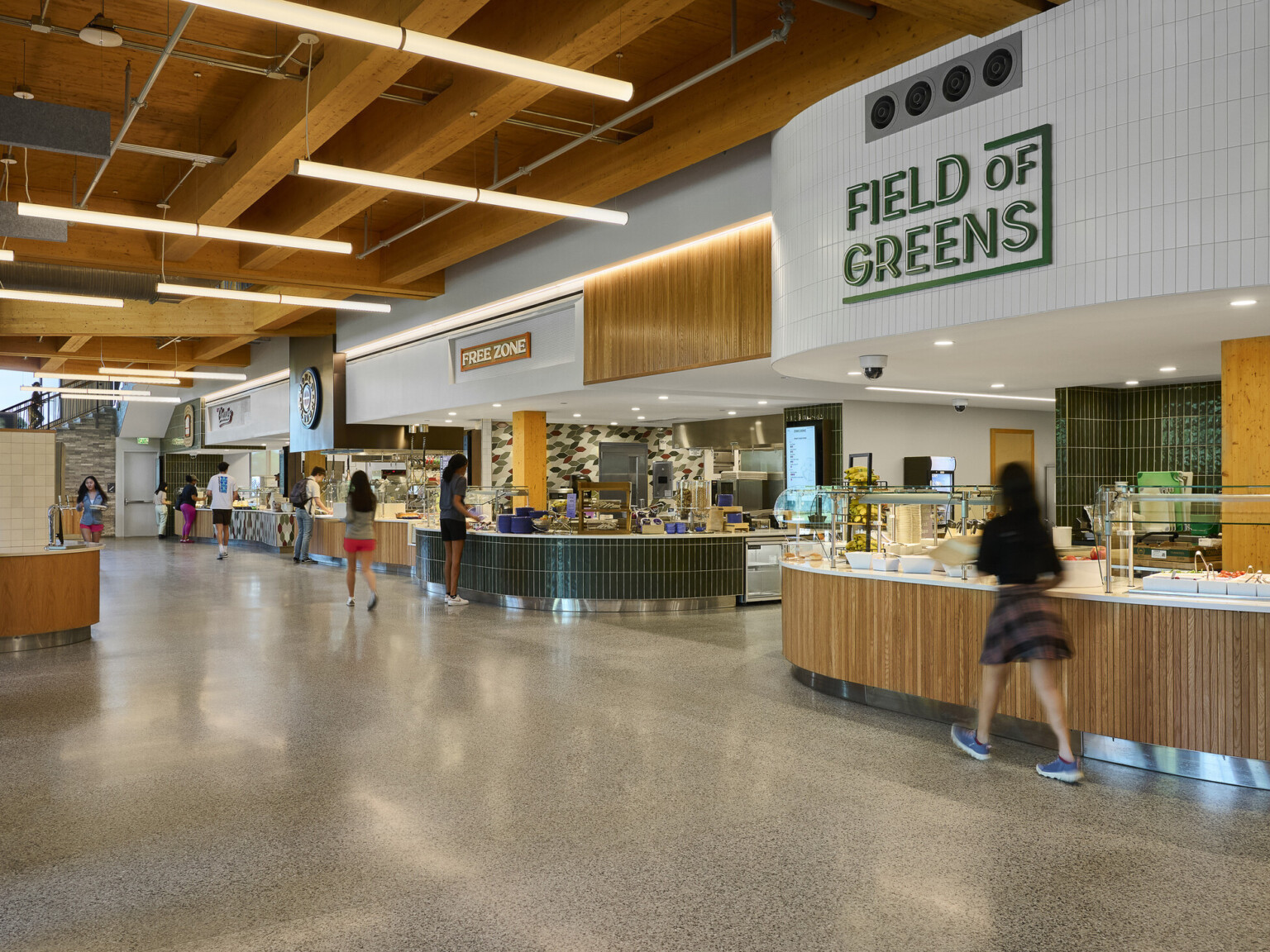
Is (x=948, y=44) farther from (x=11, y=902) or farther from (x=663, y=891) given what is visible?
(x=11, y=902)

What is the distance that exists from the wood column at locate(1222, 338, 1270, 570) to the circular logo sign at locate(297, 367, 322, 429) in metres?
14.7

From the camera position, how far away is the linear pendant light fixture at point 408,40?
175 inches

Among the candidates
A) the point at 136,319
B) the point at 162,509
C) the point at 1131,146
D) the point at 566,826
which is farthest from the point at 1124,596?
the point at 162,509

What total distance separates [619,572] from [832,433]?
3.86 metres

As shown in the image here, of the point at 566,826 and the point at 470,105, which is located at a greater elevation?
the point at 470,105

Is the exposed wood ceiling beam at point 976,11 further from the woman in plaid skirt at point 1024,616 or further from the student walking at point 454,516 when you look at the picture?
the student walking at point 454,516

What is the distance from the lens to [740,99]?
23.6ft

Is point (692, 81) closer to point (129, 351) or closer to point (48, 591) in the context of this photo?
point (48, 591)

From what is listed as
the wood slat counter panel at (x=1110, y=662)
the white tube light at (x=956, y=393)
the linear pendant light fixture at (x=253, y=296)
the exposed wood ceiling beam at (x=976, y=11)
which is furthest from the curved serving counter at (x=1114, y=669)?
the linear pendant light fixture at (x=253, y=296)

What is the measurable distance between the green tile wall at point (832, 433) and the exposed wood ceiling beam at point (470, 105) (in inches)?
232

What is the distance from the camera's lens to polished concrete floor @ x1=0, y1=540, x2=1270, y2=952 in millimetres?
2891

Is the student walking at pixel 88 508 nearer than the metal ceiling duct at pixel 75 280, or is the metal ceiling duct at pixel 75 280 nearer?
the metal ceiling duct at pixel 75 280

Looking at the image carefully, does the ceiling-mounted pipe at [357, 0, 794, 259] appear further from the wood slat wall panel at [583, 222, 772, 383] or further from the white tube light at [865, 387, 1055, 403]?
the white tube light at [865, 387, 1055, 403]

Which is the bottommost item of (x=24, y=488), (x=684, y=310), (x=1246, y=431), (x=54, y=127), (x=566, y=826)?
(x=566, y=826)
